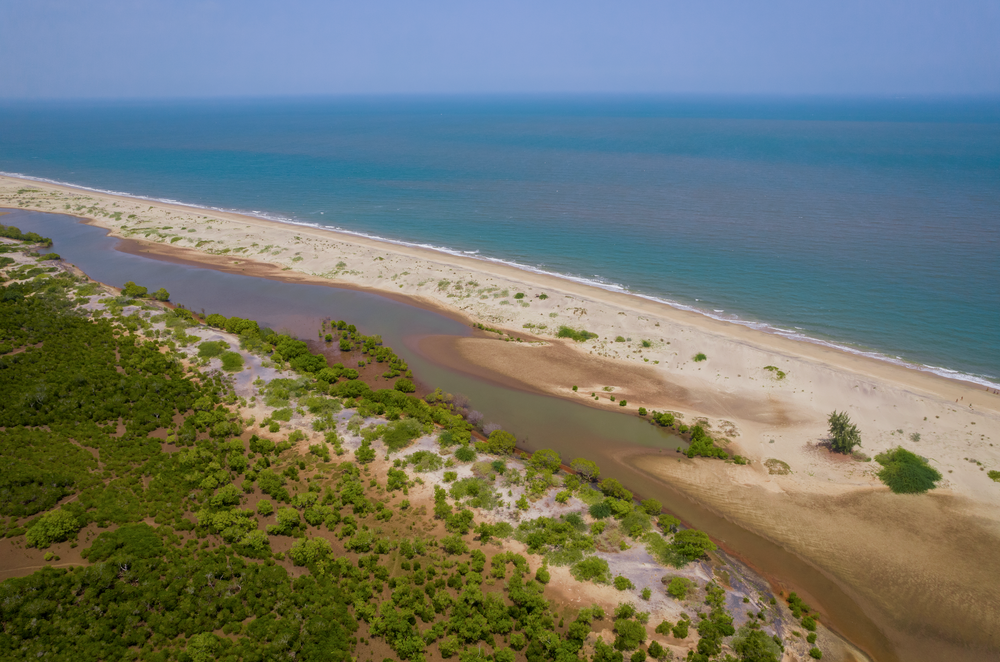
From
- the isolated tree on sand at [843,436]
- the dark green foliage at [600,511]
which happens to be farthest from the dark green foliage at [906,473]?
the dark green foliage at [600,511]

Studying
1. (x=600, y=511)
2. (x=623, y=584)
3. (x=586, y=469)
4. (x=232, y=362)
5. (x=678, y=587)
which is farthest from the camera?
(x=232, y=362)

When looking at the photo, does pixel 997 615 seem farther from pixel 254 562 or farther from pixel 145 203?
pixel 145 203

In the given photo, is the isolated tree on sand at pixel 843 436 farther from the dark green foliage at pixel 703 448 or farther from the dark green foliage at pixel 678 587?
the dark green foliage at pixel 678 587

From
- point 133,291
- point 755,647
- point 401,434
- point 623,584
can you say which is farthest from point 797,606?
point 133,291

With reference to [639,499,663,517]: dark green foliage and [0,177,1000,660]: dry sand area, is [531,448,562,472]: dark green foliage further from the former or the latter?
[0,177,1000,660]: dry sand area

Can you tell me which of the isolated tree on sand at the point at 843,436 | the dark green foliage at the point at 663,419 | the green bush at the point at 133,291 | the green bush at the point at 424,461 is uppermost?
the green bush at the point at 133,291

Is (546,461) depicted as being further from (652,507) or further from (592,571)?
→ (592,571)

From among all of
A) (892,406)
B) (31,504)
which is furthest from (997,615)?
(31,504)
